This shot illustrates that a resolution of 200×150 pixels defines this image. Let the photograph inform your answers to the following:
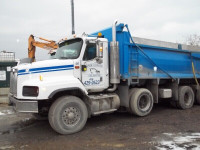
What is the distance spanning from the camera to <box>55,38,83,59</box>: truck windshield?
564 centimetres

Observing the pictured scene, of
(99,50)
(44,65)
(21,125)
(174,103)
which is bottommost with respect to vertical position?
(21,125)

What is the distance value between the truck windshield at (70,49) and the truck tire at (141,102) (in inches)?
100

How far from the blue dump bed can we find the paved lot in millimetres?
1647

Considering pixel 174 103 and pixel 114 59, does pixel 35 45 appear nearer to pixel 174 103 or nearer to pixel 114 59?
pixel 114 59

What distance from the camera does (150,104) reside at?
7023 millimetres

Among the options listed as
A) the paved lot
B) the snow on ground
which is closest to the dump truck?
the paved lot

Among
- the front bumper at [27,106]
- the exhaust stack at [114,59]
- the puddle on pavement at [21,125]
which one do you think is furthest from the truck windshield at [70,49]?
the puddle on pavement at [21,125]

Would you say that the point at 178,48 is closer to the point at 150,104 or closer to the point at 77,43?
the point at 150,104

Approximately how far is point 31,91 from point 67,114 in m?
1.12

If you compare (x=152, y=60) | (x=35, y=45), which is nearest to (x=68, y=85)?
(x=152, y=60)

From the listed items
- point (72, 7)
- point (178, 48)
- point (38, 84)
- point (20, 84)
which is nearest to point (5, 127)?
point (20, 84)

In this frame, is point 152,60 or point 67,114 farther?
point 152,60

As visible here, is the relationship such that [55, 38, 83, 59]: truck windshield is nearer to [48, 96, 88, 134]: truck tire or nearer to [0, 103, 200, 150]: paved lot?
[48, 96, 88, 134]: truck tire

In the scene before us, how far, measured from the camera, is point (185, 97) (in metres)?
8.62
